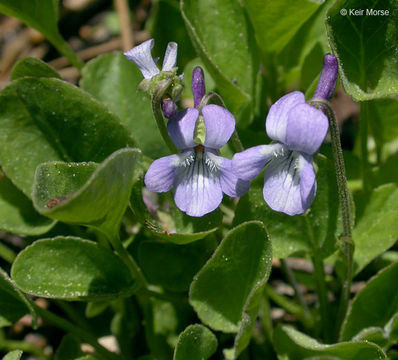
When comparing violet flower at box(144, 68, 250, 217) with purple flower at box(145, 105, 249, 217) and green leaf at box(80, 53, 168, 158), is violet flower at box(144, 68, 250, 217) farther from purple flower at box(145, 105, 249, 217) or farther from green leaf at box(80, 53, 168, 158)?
green leaf at box(80, 53, 168, 158)

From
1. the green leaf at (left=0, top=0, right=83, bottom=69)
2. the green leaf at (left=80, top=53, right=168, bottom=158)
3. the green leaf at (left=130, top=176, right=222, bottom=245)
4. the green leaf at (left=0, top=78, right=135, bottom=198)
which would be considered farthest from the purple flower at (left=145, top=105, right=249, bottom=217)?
the green leaf at (left=0, top=0, right=83, bottom=69)

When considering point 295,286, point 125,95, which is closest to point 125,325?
point 295,286

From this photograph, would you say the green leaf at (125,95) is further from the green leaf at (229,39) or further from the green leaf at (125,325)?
the green leaf at (125,325)

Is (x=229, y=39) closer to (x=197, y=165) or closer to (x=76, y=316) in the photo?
(x=197, y=165)

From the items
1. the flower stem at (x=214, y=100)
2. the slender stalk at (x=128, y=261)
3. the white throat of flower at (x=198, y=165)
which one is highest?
the flower stem at (x=214, y=100)

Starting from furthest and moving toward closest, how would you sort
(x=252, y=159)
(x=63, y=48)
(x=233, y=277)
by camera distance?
(x=63, y=48) → (x=233, y=277) → (x=252, y=159)

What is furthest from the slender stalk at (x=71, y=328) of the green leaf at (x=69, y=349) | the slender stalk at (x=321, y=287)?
the slender stalk at (x=321, y=287)
